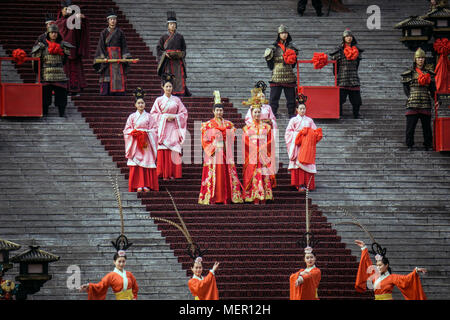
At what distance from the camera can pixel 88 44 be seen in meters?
25.7

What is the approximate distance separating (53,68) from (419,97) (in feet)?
21.9

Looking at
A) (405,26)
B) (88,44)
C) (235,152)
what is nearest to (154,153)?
(235,152)

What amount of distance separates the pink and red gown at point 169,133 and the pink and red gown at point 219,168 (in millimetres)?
822

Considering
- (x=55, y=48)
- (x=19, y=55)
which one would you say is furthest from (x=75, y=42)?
(x=19, y=55)

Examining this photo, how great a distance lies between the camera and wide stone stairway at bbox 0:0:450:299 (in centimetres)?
2009

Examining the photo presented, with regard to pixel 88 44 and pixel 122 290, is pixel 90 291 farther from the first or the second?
pixel 88 44

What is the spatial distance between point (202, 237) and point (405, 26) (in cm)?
692

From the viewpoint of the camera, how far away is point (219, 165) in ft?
71.6

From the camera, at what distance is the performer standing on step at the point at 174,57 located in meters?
24.8

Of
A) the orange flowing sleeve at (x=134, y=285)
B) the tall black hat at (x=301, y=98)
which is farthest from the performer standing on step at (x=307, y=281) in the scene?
the tall black hat at (x=301, y=98)

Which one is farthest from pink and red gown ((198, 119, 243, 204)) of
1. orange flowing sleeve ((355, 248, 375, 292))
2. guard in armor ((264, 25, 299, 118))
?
orange flowing sleeve ((355, 248, 375, 292))

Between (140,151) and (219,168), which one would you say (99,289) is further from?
(140,151)

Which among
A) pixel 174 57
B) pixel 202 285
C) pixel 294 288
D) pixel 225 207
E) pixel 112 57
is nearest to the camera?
pixel 202 285

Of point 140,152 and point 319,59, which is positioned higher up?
point 319,59
